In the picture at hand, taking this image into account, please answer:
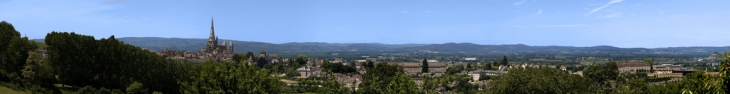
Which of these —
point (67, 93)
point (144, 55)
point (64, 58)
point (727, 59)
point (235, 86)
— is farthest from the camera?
point (144, 55)

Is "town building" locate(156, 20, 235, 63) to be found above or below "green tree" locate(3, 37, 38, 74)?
below

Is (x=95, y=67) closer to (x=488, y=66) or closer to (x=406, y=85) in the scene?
(x=406, y=85)

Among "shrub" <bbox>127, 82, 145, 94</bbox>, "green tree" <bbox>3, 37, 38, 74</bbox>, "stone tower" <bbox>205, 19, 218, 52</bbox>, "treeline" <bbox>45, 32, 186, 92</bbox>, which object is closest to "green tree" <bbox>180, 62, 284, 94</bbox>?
"shrub" <bbox>127, 82, 145, 94</bbox>

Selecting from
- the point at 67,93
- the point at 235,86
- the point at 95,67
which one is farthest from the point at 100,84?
the point at 235,86

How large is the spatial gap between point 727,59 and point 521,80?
25748 mm

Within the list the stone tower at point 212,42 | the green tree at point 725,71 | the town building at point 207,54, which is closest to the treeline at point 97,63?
the green tree at point 725,71

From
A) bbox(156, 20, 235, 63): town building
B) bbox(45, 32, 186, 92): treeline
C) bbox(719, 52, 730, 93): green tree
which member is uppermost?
bbox(719, 52, 730, 93): green tree

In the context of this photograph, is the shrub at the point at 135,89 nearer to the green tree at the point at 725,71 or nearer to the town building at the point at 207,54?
the green tree at the point at 725,71

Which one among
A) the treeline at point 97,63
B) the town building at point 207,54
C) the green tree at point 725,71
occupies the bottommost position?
the town building at point 207,54

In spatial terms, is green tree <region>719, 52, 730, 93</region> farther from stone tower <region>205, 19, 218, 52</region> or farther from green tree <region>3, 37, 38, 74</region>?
stone tower <region>205, 19, 218, 52</region>

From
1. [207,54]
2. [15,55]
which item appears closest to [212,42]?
[207,54]

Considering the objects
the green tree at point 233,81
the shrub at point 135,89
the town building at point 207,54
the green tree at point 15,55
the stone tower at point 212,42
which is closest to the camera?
the green tree at point 233,81

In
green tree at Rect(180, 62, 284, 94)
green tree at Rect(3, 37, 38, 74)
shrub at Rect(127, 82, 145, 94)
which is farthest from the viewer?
green tree at Rect(3, 37, 38, 74)

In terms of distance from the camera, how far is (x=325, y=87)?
19781 millimetres
